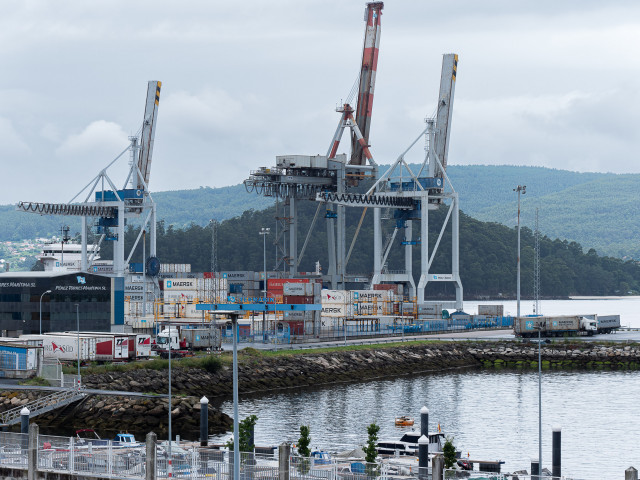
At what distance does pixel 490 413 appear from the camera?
71.2 metres

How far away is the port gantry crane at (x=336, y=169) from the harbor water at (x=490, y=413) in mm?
43377

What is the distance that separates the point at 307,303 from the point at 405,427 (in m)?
40.2

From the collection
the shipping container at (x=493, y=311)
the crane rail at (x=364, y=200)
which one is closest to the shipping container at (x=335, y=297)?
the crane rail at (x=364, y=200)

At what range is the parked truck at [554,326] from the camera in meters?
114

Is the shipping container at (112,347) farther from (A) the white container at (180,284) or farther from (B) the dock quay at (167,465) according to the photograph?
(A) the white container at (180,284)

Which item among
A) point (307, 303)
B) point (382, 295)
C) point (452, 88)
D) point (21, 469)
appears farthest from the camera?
point (452, 88)

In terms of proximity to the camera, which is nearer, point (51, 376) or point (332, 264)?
point (51, 376)

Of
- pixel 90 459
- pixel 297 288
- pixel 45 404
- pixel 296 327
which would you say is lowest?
pixel 45 404

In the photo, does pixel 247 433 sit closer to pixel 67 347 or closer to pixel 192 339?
pixel 67 347

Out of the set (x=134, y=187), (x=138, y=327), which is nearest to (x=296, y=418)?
(x=138, y=327)

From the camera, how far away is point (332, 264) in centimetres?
14112

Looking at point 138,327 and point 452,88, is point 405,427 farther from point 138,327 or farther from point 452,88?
point 452,88

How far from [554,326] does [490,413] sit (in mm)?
49111

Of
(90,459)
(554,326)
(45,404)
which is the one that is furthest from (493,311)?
(90,459)
